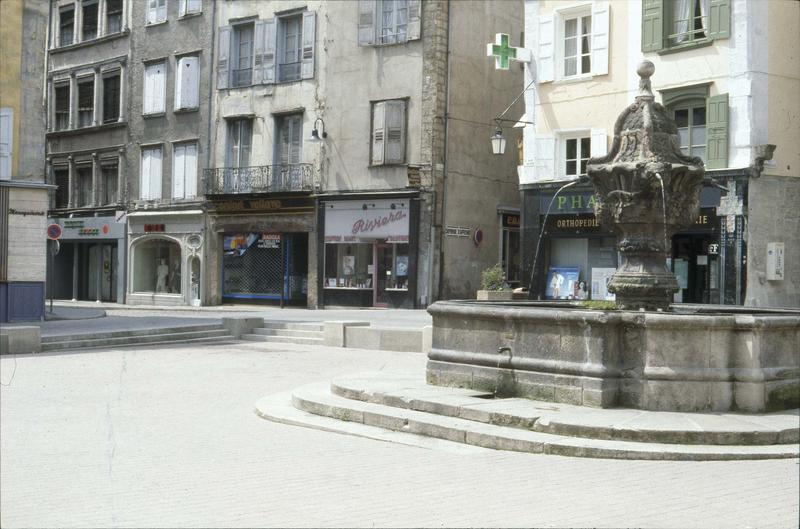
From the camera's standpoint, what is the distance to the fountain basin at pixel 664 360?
9.12 metres

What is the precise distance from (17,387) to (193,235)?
24289mm

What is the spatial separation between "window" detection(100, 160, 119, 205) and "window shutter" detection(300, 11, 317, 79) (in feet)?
33.2

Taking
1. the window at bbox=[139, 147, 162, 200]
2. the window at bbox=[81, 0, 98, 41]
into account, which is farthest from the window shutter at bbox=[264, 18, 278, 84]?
the window at bbox=[81, 0, 98, 41]

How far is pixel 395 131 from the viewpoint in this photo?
31.0 metres

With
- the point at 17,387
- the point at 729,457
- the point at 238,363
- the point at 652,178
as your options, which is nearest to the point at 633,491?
the point at 729,457

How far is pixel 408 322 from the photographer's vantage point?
76.4 feet

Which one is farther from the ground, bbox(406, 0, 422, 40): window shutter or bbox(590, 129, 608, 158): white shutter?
bbox(406, 0, 422, 40): window shutter

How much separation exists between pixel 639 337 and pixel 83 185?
34.9 metres

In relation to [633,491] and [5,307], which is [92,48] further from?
[633,491]

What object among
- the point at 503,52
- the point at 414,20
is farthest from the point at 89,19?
the point at 503,52

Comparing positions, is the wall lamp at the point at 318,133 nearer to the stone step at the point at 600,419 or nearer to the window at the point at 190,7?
the window at the point at 190,7

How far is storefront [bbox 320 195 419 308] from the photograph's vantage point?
1201 inches

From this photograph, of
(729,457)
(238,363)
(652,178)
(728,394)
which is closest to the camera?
(729,457)

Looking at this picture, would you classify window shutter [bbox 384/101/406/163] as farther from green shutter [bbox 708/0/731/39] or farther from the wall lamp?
green shutter [bbox 708/0/731/39]
